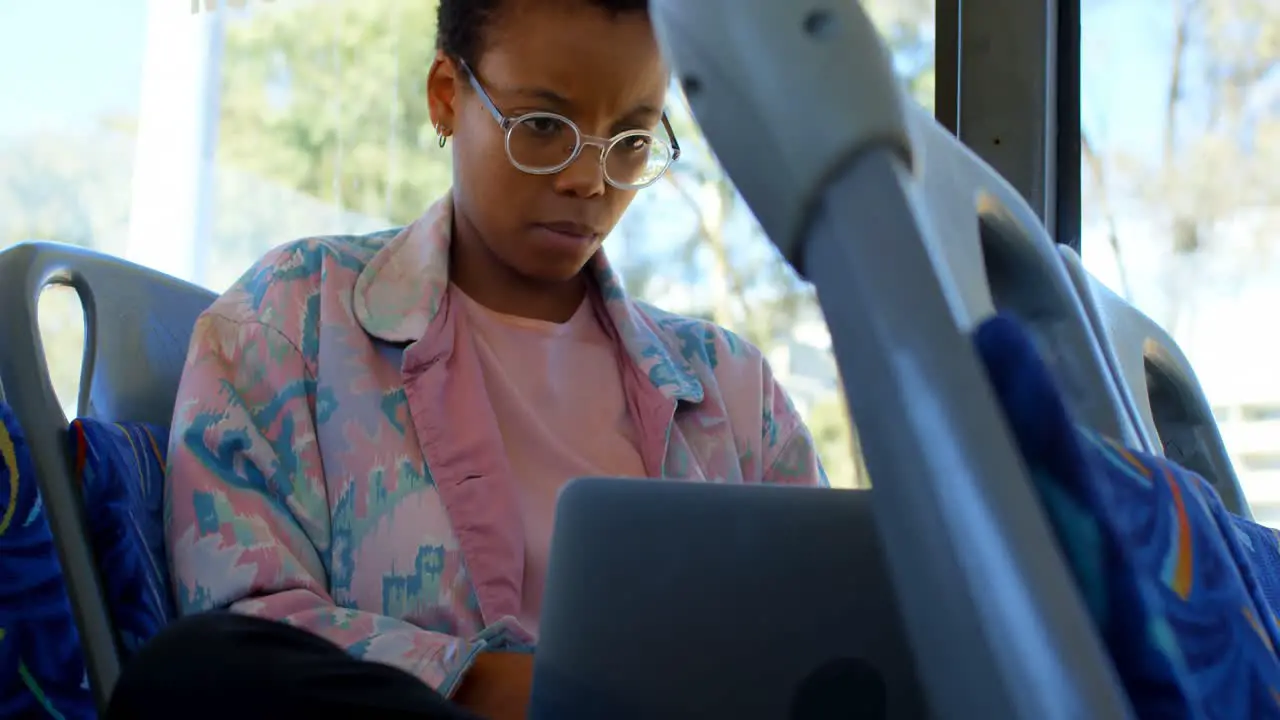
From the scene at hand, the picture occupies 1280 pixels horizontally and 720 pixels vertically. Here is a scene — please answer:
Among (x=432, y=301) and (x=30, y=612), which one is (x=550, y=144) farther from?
(x=30, y=612)

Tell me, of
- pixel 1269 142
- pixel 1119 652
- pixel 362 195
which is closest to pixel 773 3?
pixel 1119 652

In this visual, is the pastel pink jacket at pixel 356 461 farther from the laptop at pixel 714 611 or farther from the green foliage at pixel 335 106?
the green foliage at pixel 335 106

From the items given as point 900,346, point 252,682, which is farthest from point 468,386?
point 900,346

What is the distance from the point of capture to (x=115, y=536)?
2.54ft

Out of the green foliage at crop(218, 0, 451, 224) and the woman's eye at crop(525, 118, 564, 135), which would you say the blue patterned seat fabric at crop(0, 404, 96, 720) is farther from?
the green foliage at crop(218, 0, 451, 224)

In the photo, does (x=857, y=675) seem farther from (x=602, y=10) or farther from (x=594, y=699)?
(x=602, y=10)

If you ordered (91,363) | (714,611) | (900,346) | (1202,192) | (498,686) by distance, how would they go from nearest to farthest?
(900,346) → (714,611) → (498,686) → (91,363) → (1202,192)

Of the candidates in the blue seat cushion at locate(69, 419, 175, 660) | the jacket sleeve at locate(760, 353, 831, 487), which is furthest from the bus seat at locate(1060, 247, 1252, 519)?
the blue seat cushion at locate(69, 419, 175, 660)

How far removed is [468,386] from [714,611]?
1.55 ft

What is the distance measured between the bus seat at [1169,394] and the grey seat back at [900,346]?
2.41 ft

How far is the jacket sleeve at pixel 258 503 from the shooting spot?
0.76 metres

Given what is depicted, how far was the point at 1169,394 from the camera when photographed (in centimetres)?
106

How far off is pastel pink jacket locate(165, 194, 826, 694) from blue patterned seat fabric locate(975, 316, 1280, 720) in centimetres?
44

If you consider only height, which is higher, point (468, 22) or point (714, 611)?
point (468, 22)
